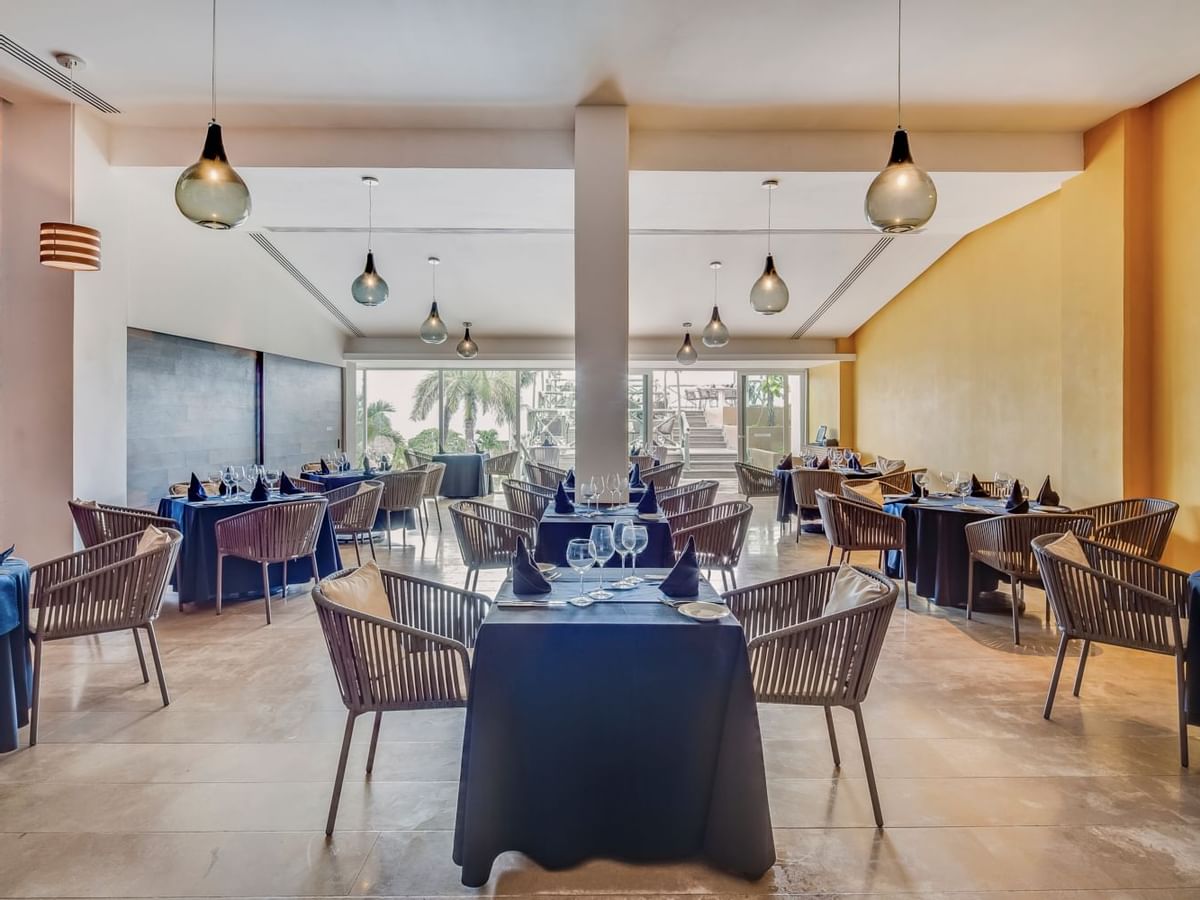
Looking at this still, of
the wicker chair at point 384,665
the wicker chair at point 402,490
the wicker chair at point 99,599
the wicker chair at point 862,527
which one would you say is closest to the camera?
the wicker chair at point 384,665

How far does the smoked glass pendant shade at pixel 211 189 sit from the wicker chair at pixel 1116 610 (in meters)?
4.07

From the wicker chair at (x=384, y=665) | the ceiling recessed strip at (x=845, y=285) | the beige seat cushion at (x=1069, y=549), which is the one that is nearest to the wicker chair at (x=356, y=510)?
the wicker chair at (x=384, y=665)

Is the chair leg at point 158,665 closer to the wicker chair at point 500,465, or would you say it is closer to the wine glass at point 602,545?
the wine glass at point 602,545

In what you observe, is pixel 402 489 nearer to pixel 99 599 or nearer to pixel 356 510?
pixel 356 510

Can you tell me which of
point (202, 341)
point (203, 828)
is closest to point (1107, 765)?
point (203, 828)

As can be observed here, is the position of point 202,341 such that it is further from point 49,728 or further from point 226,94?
point 49,728

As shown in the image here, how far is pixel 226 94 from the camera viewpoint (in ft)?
15.9

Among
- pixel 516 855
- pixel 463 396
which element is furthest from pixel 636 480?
pixel 463 396

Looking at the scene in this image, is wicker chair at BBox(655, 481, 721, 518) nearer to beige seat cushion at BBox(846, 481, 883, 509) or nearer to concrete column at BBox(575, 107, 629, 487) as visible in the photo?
concrete column at BBox(575, 107, 629, 487)

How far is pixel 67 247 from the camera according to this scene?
4410 mm

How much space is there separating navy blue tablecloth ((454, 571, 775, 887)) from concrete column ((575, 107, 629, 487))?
128 inches

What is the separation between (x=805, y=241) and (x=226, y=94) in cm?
611

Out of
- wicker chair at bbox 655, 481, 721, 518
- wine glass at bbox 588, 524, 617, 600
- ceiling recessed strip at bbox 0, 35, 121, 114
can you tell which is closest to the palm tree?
wicker chair at bbox 655, 481, 721, 518

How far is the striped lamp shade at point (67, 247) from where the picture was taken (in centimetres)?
439
